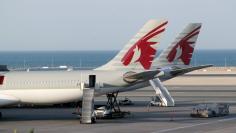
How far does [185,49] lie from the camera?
226ft

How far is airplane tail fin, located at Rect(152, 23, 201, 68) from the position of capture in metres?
68.3

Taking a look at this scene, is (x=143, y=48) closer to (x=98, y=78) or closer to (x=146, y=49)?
(x=146, y=49)

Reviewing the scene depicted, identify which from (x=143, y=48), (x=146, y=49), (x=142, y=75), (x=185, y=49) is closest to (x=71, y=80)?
(x=142, y=75)

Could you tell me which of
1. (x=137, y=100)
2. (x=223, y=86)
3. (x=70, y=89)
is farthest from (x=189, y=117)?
(x=223, y=86)

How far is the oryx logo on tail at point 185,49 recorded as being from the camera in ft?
225

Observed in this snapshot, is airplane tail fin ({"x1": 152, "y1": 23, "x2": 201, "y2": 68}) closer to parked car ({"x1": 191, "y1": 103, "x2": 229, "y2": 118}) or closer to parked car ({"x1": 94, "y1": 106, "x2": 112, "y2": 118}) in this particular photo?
parked car ({"x1": 191, "y1": 103, "x2": 229, "y2": 118})

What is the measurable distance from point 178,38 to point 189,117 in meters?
14.8

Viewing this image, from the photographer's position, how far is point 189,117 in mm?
57219

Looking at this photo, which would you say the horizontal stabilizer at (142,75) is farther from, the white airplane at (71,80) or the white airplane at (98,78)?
the white airplane at (71,80)

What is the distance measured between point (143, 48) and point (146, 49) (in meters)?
0.32

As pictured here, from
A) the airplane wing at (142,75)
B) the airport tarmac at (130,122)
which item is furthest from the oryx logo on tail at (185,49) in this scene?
the airplane wing at (142,75)

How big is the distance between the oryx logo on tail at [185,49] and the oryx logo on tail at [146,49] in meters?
12.8

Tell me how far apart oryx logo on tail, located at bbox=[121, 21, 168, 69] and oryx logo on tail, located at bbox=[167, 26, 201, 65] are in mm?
12770

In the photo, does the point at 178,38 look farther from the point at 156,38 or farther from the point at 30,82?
the point at 30,82
